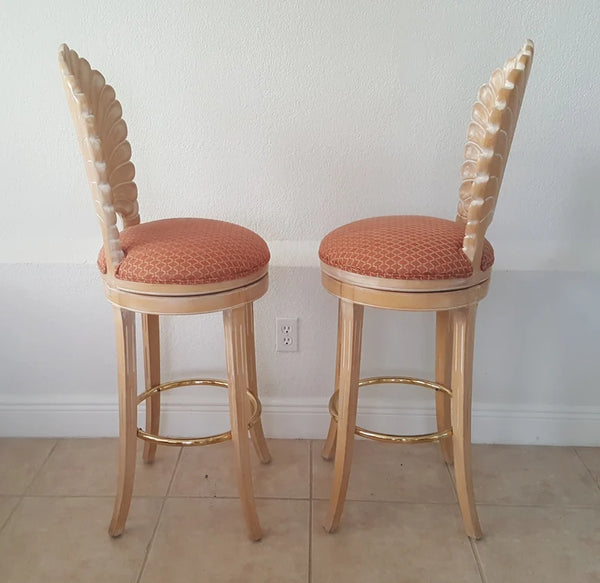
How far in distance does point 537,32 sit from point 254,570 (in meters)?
1.49

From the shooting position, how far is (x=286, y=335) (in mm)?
1694

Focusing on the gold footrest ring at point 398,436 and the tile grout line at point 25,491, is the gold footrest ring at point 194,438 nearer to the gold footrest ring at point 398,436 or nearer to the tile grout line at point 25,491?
the gold footrest ring at point 398,436

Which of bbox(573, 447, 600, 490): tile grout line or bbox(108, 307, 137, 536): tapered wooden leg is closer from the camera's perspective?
bbox(108, 307, 137, 536): tapered wooden leg

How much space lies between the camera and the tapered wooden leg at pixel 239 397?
4.07 feet

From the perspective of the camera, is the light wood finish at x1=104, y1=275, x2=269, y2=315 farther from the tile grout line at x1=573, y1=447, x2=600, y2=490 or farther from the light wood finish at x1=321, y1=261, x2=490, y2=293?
the tile grout line at x1=573, y1=447, x2=600, y2=490

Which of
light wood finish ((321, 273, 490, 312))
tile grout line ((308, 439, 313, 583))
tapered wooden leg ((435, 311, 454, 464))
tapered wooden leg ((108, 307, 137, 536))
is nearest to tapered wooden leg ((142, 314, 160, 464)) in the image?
tapered wooden leg ((108, 307, 137, 536))

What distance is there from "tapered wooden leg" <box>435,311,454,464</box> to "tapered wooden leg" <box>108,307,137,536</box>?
81cm

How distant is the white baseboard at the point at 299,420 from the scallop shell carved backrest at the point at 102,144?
0.70 m

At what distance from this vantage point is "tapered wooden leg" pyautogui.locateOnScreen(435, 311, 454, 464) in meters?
1.54

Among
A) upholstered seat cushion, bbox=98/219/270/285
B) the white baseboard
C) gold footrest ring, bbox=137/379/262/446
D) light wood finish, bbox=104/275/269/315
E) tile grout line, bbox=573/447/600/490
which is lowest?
tile grout line, bbox=573/447/600/490

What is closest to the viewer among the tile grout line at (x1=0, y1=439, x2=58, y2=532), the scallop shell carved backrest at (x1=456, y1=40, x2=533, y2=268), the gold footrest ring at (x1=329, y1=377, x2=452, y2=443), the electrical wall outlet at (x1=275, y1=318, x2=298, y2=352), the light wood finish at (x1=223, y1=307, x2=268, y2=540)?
A: the scallop shell carved backrest at (x1=456, y1=40, x2=533, y2=268)

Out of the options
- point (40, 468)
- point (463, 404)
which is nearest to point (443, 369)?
point (463, 404)

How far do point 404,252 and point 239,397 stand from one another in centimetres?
49

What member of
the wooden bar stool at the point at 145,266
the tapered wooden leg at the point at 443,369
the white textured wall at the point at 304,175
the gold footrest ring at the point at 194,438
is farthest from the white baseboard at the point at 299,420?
the wooden bar stool at the point at 145,266
